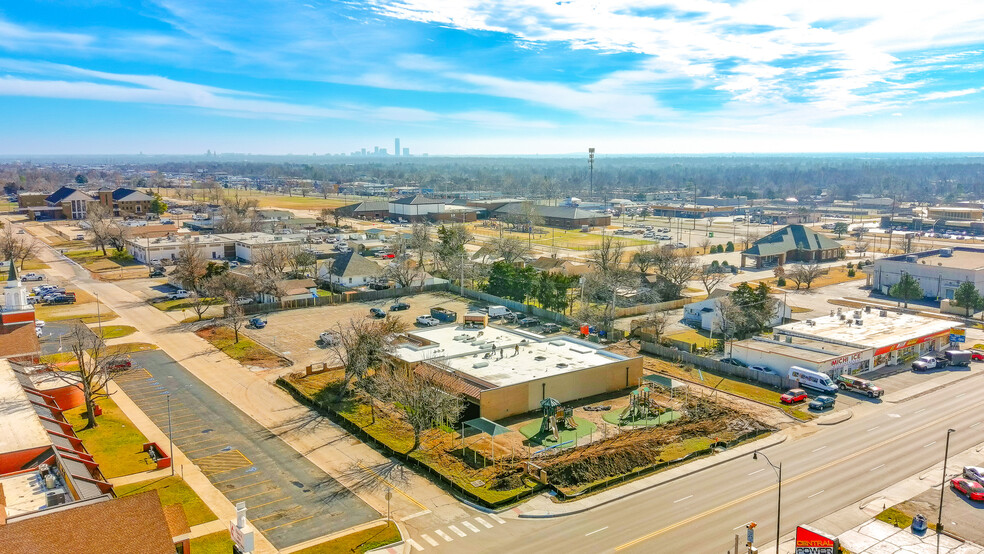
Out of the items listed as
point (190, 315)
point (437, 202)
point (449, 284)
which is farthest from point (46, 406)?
point (437, 202)

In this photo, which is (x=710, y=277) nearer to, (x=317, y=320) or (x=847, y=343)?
(x=847, y=343)

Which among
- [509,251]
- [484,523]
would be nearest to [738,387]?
[484,523]

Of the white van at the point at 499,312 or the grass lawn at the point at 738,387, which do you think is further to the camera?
the white van at the point at 499,312

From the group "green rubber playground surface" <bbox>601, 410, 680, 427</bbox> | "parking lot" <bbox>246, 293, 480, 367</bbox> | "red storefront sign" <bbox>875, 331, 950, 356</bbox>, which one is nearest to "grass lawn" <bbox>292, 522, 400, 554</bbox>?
"green rubber playground surface" <bbox>601, 410, 680, 427</bbox>

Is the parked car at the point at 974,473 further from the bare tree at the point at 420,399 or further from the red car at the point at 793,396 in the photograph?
the bare tree at the point at 420,399

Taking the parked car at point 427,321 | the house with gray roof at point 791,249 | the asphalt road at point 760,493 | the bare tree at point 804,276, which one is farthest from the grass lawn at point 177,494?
the house with gray roof at point 791,249

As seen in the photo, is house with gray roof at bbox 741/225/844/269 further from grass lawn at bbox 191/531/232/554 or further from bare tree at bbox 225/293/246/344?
grass lawn at bbox 191/531/232/554
